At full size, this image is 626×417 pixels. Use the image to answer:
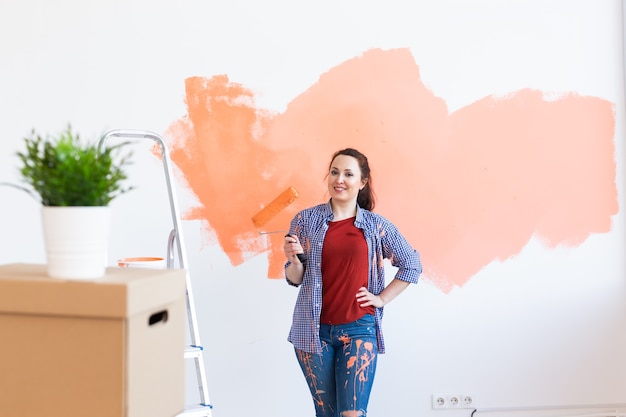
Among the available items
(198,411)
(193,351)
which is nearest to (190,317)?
(193,351)

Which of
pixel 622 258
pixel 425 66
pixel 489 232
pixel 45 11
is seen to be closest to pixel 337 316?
pixel 489 232

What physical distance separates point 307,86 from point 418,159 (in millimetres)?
587

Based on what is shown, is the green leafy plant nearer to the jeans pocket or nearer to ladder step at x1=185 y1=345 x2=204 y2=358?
ladder step at x1=185 y1=345 x2=204 y2=358

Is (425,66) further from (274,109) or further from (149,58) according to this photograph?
(149,58)

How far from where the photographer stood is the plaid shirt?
2.37 meters

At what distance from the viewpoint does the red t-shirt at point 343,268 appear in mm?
2393

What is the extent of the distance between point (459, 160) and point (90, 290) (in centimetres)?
210

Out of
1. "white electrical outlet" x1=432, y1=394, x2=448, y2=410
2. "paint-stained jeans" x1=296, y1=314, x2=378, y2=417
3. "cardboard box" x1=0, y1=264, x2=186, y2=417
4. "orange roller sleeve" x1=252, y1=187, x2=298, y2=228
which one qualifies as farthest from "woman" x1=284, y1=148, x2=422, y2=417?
"cardboard box" x1=0, y1=264, x2=186, y2=417

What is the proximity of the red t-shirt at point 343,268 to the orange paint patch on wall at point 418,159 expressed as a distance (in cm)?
47

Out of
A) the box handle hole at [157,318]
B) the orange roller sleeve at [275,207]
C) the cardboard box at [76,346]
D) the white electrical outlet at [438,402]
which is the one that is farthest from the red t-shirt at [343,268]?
the cardboard box at [76,346]

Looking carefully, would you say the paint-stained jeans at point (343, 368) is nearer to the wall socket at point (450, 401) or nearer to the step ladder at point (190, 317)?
the step ladder at point (190, 317)

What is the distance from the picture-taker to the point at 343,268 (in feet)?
7.97

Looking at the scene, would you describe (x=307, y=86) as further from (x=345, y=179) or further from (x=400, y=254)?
(x=400, y=254)

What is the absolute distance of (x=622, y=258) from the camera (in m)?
3.01
